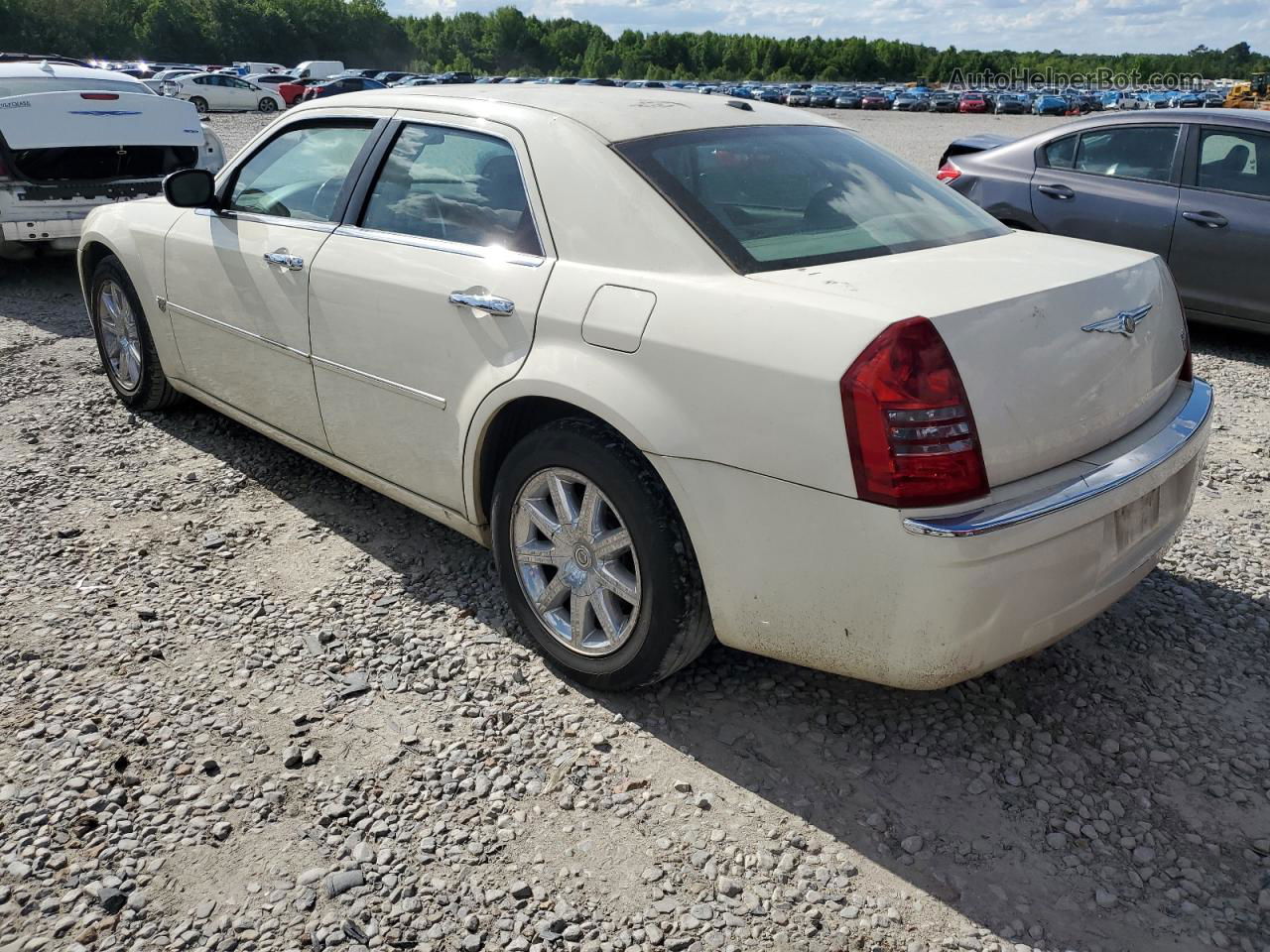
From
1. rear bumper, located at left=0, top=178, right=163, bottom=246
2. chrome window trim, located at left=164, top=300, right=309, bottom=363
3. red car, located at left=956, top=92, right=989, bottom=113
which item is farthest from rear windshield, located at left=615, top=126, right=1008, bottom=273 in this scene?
red car, located at left=956, top=92, right=989, bottom=113

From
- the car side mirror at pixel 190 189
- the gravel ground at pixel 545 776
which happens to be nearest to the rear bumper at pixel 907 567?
the gravel ground at pixel 545 776

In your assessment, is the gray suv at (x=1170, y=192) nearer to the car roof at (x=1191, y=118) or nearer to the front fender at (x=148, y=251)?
the car roof at (x=1191, y=118)

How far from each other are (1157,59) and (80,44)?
120 meters

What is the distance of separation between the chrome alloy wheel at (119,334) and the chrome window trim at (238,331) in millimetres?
593

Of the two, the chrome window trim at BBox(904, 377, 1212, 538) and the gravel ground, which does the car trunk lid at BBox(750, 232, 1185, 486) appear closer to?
the chrome window trim at BBox(904, 377, 1212, 538)

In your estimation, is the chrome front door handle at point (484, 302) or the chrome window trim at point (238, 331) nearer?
the chrome front door handle at point (484, 302)

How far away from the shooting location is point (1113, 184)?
7070mm

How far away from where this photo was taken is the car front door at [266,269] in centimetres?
381

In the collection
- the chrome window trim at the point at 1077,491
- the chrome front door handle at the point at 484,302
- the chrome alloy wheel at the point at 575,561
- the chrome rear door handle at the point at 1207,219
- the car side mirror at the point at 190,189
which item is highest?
the car side mirror at the point at 190,189

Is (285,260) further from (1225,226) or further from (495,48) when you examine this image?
(495,48)

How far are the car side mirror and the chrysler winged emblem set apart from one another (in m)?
3.43

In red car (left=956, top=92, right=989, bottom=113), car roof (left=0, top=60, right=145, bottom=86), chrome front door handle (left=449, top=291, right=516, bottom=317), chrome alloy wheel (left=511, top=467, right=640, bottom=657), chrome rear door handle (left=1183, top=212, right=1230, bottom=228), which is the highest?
car roof (left=0, top=60, right=145, bottom=86)

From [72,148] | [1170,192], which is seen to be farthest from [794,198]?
[72,148]

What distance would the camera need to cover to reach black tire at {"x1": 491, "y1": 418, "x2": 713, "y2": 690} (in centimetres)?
274
